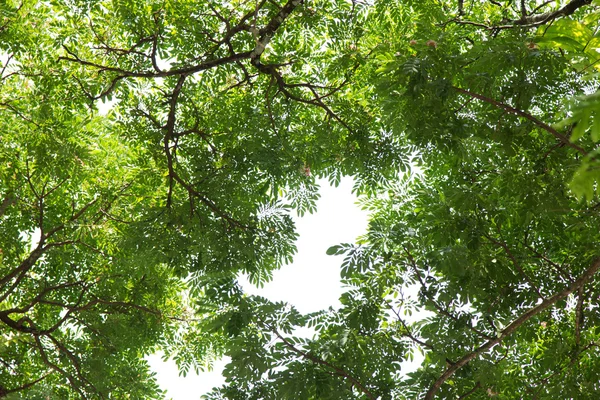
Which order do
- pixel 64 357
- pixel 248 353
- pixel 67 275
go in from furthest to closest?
pixel 67 275, pixel 64 357, pixel 248 353

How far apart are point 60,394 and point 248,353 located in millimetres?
3615

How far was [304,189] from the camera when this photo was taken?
6398 millimetres

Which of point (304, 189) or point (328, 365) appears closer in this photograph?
point (328, 365)

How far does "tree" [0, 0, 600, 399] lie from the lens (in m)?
4.20

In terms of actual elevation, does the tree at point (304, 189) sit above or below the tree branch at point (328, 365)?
above

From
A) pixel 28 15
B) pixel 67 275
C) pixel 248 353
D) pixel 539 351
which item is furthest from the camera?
pixel 67 275

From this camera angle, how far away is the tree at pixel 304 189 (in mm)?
4199

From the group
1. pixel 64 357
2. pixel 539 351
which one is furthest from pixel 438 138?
pixel 64 357

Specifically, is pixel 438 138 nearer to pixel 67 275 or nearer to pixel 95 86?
pixel 95 86

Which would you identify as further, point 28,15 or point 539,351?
point 28,15

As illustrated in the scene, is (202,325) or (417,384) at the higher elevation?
(202,325)

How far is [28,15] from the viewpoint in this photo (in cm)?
611

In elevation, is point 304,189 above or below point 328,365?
above

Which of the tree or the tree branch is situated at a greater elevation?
the tree
